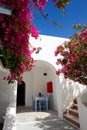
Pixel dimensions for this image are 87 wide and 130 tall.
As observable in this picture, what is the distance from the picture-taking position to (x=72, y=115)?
25.0 feet

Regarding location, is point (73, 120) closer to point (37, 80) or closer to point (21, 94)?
point (37, 80)

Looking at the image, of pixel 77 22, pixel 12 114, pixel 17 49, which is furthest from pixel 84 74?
pixel 17 49

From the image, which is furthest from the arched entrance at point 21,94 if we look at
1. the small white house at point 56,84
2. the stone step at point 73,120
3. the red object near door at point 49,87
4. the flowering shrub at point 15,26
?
the flowering shrub at point 15,26

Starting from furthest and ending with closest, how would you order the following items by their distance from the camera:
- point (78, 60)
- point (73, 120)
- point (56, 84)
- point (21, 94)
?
point (21, 94), point (56, 84), point (73, 120), point (78, 60)

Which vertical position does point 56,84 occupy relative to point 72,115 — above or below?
above

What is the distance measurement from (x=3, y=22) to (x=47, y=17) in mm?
711

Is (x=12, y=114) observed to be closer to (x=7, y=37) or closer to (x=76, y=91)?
(x=7, y=37)

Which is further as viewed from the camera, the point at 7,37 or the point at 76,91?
the point at 76,91

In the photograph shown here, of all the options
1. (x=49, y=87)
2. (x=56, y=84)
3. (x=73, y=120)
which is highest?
(x=56, y=84)

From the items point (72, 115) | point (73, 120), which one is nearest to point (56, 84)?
point (72, 115)

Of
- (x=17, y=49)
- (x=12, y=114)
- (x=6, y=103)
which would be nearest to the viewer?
(x=17, y=49)

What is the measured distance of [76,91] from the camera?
8859mm

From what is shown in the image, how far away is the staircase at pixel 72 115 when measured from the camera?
6582 mm

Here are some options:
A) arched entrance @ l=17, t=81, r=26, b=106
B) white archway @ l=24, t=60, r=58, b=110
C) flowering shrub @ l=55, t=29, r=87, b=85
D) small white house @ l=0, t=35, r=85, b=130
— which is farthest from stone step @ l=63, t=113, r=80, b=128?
arched entrance @ l=17, t=81, r=26, b=106
